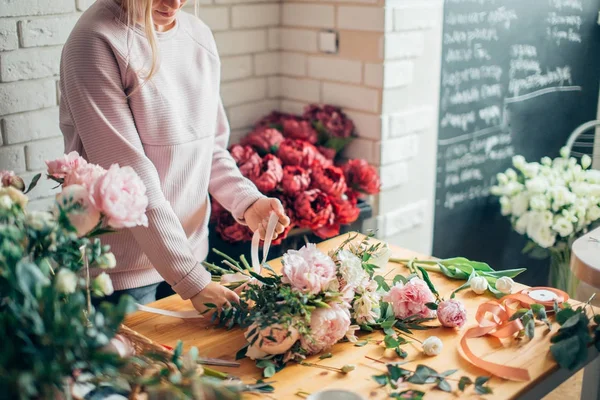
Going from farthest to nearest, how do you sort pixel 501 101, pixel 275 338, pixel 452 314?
pixel 501 101 → pixel 452 314 → pixel 275 338

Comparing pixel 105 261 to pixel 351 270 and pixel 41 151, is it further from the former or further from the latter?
pixel 41 151

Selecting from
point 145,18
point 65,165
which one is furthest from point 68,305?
point 145,18

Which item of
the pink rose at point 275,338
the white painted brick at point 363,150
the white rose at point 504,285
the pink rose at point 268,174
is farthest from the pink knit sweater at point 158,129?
the white painted brick at point 363,150

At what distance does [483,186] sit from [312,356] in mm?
1987

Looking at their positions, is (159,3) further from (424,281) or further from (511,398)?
(511,398)

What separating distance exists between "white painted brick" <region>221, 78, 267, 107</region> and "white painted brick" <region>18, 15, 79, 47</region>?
0.70 metres

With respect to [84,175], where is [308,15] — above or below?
above

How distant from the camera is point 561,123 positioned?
10.2 feet

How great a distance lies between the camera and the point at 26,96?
1873 mm

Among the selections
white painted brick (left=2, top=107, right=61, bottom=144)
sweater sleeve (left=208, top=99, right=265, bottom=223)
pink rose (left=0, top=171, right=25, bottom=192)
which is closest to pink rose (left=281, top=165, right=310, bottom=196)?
sweater sleeve (left=208, top=99, right=265, bottom=223)

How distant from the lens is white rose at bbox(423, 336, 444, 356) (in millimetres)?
1257

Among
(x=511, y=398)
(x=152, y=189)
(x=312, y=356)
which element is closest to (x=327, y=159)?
(x=152, y=189)

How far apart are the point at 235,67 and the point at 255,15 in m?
0.22

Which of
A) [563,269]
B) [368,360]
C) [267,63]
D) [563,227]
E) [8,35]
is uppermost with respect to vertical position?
[8,35]
